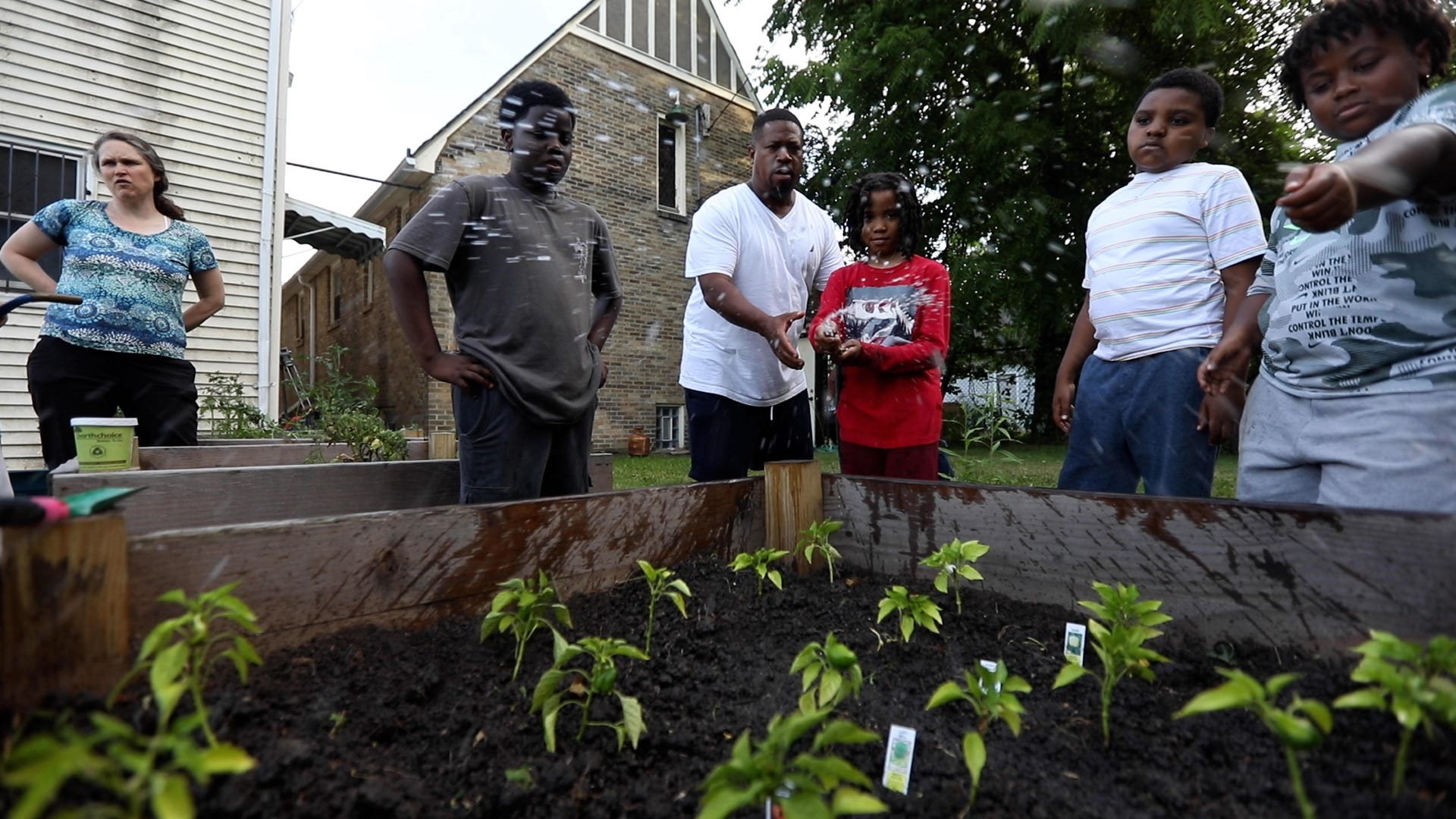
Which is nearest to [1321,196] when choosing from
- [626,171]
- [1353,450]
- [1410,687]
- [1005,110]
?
[1353,450]

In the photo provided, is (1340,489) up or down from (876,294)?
down

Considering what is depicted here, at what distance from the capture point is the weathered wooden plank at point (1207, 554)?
3.96ft

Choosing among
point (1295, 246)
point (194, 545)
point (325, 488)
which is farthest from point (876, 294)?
point (194, 545)

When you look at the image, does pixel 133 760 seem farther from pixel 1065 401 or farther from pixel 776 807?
pixel 1065 401

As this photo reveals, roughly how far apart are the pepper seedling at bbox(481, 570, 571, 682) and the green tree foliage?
9.12 metres

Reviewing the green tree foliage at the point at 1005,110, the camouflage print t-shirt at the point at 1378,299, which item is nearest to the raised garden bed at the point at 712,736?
the camouflage print t-shirt at the point at 1378,299

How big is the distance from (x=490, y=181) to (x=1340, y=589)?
2.25 metres

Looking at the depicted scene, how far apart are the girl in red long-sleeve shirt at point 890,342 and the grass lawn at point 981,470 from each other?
4.55ft

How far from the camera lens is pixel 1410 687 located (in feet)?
2.78

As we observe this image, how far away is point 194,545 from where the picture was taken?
1.12 m

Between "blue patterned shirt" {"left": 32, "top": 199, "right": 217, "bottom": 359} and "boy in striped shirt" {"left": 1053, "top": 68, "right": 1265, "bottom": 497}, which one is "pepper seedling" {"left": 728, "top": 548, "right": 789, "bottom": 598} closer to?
"boy in striped shirt" {"left": 1053, "top": 68, "right": 1265, "bottom": 497}

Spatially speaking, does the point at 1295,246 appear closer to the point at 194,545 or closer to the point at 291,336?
the point at 194,545

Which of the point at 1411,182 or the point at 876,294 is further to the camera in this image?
the point at 876,294

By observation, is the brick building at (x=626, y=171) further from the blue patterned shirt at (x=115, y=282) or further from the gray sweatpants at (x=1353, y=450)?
the gray sweatpants at (x=1353, y=450)
